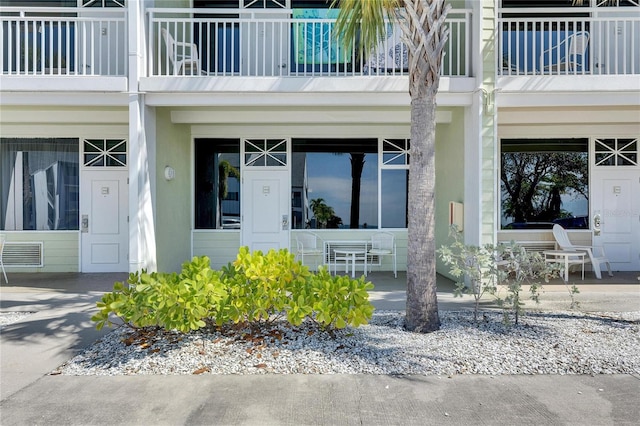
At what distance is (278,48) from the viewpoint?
392 inches

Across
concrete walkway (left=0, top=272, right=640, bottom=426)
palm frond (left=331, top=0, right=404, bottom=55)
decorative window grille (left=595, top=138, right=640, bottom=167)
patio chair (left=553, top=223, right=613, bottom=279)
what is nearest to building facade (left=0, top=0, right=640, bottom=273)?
decorative window grille (left=595, top=138, right=640, bottom=167)

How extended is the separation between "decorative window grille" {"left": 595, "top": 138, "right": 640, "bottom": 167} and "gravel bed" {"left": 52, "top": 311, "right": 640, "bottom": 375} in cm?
582

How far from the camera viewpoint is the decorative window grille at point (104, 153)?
33.4 ft

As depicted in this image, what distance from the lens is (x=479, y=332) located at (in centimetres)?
532

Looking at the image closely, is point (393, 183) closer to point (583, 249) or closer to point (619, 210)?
point (583, 249)

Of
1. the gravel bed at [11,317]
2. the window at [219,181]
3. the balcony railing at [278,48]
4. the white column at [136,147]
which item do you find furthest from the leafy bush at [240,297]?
the window at [219,181]

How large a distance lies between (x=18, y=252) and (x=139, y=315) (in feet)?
23.9

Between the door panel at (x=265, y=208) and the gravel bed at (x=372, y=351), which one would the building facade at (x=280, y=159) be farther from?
the gravel bed at (x=372, y=351)

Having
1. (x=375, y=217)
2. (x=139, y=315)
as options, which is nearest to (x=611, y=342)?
(x=139, y=315)

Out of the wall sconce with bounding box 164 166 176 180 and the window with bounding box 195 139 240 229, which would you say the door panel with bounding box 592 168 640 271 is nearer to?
the window with bounding box 195 139 240 229

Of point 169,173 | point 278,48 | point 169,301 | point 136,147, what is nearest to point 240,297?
point 169,301

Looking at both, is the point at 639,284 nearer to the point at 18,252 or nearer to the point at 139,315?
the point at 139,315

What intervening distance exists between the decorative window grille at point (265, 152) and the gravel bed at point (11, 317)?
17.5 feet

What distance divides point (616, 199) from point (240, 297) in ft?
30.4
